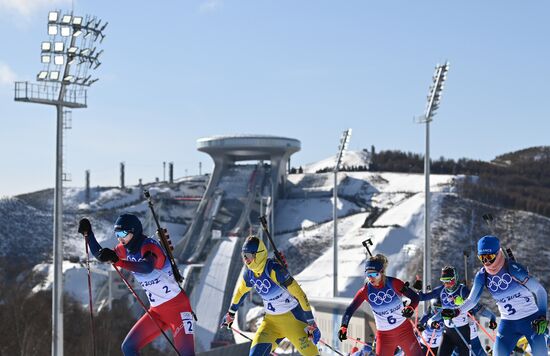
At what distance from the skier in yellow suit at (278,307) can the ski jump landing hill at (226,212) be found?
139 feet

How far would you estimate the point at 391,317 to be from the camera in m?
10.9

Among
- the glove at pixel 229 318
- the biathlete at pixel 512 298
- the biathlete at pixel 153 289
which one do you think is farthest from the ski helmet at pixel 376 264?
the biathlete at pixel 153 289

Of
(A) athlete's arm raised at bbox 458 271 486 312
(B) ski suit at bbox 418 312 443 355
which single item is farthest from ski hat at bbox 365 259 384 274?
(B) ski suit at bbox 418 312 443 355

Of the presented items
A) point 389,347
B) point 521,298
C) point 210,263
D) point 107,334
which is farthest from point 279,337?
point 210,263

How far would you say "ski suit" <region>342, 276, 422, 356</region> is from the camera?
1081 centimetres

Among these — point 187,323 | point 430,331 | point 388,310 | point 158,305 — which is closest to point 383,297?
point 388,310

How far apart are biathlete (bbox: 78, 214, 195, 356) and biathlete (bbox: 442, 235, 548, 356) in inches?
135

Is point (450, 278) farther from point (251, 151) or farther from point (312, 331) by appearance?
point (251, 151)

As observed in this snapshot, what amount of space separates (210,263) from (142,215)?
26.4m

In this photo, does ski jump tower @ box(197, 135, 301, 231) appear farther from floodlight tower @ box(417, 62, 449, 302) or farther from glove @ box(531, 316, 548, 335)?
glove @ box(531, 316, 548, 335)

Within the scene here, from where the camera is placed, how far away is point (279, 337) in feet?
35.6

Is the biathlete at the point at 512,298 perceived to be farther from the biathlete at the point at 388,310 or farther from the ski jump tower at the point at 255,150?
the ski jump tower at the point at 255,150

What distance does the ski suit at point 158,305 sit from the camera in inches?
372

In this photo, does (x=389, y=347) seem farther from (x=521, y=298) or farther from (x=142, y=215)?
(x=142, y=215)
